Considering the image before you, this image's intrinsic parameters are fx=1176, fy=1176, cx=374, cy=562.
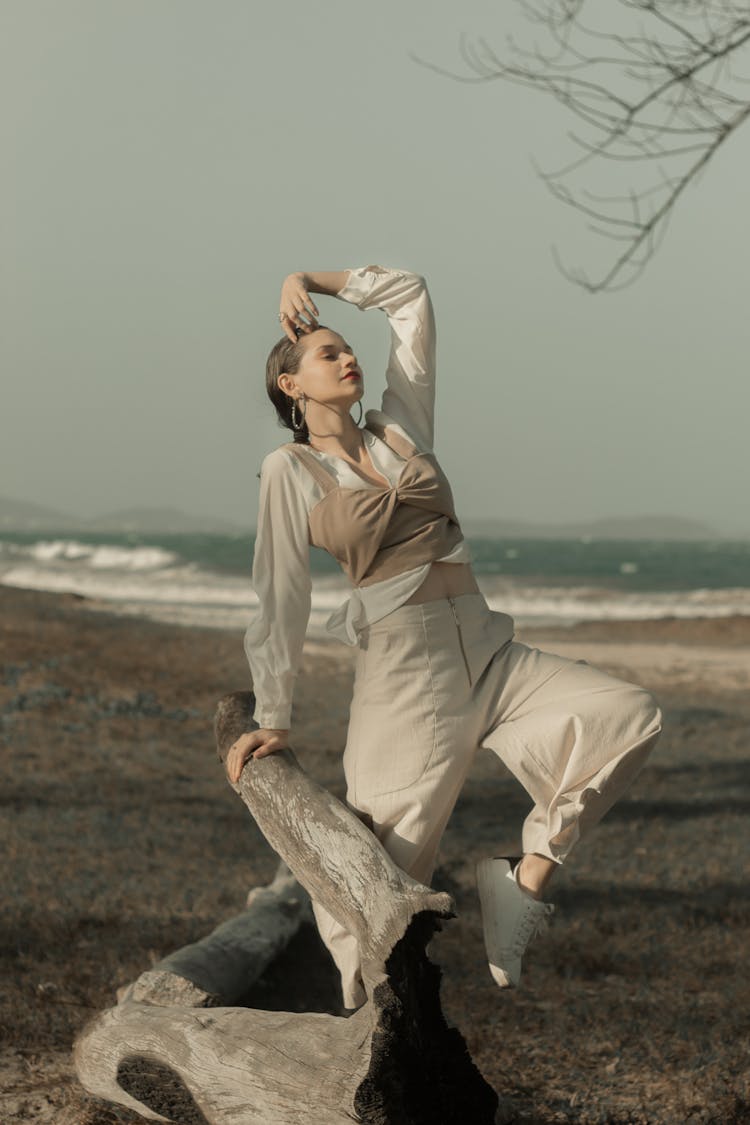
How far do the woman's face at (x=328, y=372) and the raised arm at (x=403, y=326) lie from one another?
0.78 feet

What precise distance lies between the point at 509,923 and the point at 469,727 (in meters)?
0.56

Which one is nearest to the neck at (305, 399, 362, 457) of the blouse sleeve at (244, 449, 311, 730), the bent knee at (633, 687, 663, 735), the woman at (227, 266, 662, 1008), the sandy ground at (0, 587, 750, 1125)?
the woman at (227, 266, 662, 1008)

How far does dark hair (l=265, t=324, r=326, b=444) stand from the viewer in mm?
3551

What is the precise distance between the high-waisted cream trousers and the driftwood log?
168 mm

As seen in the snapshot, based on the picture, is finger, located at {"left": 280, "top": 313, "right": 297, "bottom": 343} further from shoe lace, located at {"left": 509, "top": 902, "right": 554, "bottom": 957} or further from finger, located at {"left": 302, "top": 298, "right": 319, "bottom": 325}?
shoe lace, located at {"left": 509, "top": 902, "right": 554, "bottom": 957}

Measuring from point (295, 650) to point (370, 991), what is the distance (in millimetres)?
982

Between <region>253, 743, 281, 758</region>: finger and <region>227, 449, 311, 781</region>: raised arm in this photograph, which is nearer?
<region>227, 449, 311, 781</region>: raised arm

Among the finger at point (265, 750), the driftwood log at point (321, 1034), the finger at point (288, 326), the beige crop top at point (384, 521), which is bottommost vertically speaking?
the driftwood log at point (321, 1034)

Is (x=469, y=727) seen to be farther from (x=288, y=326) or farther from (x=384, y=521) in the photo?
(x=288, y=326)

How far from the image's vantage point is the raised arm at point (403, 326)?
3691mm

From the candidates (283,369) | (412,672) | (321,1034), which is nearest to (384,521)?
(412,672)

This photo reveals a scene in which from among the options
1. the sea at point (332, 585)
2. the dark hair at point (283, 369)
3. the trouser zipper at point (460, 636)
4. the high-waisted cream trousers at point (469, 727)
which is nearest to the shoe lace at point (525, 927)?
the high-waisted cream trousers at point (469, 727)

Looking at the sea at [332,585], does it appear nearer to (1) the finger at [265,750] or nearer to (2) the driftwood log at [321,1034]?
(2) the driftwood log at [321,1034]

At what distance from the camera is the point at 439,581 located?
3.49 meters
